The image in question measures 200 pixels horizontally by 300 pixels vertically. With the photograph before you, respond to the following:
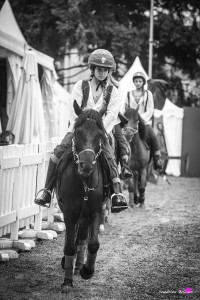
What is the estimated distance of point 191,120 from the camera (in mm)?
24250

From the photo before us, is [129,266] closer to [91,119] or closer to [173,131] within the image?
[91,119]

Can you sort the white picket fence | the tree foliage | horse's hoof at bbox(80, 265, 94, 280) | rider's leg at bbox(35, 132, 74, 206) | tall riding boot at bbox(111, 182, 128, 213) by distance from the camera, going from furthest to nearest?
1. the tree foliage
2. the white picket fence
3. rider's leg at bbox(35, 132, 74, 206)
4. tall riding boot at bbox(111, 182, 128, 213)
5. horse's hoof at bbox(80, 265, 94, 280)

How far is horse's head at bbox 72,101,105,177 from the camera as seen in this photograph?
20.4ft

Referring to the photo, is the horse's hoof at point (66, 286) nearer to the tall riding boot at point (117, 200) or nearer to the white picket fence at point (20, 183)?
the tall riding boot at point (117, 200)

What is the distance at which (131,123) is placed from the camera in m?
13.0

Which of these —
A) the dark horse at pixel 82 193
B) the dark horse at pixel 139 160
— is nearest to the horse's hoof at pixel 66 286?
the dark horse at pixel 82 193

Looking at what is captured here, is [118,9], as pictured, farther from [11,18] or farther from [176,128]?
[11,18]

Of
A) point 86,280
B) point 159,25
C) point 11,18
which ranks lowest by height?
point 86,280

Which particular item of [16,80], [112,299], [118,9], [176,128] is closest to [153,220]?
[16,80]

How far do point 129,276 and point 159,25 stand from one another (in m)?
21.8

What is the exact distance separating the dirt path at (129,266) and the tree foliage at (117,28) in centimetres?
1532

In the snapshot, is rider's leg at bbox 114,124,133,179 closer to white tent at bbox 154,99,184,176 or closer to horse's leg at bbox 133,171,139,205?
horse's leg at bbox 133,171,139,205

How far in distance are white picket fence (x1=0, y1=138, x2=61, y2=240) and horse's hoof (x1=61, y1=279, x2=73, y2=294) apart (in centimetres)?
182

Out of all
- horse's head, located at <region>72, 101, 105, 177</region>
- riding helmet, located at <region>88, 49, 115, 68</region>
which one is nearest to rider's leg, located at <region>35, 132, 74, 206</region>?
horse's head, located at <region>72, 101, 105, 177</region>
